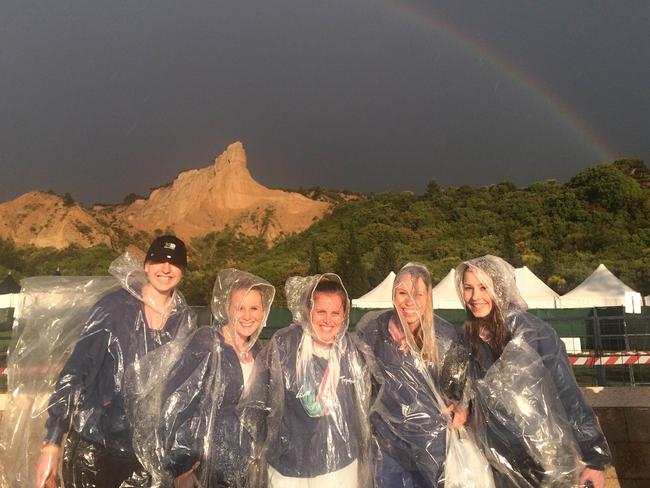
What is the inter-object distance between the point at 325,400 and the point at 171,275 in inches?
38.0

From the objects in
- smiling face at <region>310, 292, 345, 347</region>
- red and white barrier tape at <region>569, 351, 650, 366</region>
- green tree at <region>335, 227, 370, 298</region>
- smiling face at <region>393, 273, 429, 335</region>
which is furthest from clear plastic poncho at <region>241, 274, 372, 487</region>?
green tree at <region>335, 227, 370, 298</region>

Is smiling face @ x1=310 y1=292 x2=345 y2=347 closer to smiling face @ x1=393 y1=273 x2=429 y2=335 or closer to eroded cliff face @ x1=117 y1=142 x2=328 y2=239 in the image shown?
smiling face @ x1=393 y1=273 x2=429 y2=335

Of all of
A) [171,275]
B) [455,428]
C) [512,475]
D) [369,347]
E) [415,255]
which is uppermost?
[415,255]

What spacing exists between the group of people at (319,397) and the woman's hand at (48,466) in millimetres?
22

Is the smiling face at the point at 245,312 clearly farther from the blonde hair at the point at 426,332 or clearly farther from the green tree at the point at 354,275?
the green tree at the point at 354,275

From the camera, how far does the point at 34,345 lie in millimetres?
3104

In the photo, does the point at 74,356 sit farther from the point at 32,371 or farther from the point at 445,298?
the point at 445,298

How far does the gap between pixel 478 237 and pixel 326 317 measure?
43356mm

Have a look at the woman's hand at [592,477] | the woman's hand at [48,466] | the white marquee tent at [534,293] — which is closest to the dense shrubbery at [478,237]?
the white marquee tent at [534,293]

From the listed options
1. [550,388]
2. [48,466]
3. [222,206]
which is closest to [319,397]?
[550,388]

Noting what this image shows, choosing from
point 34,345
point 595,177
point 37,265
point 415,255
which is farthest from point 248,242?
point 34,345

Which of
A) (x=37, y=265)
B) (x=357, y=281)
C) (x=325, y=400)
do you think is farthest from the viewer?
(x=37, y=265)

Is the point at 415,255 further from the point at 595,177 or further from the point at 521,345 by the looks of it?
the point at 521,345

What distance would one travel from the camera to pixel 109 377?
2883 millimetres
